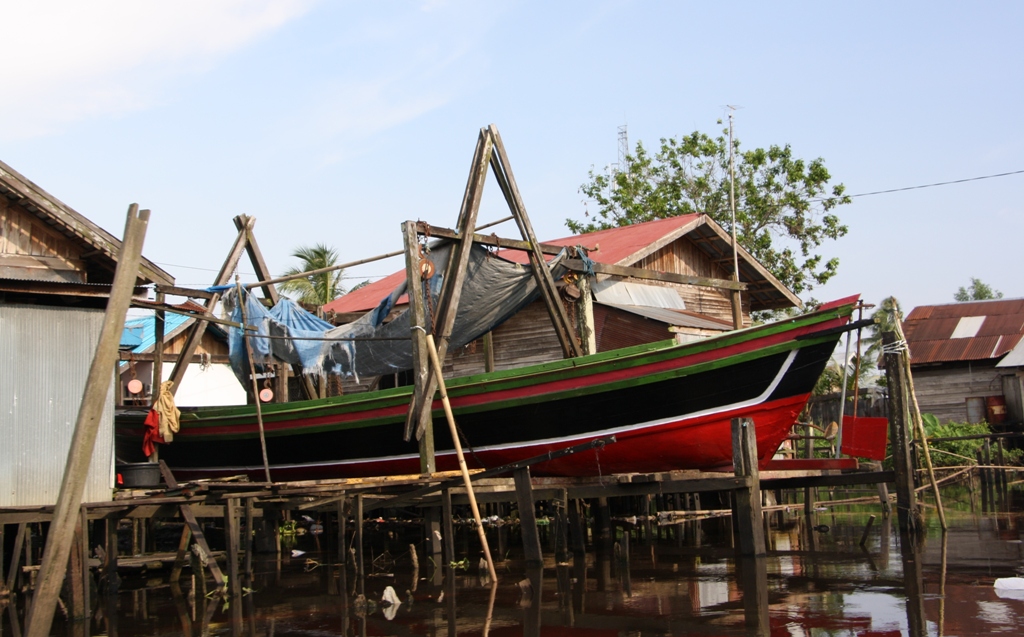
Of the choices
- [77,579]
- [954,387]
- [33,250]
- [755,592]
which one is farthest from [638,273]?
[954,387]

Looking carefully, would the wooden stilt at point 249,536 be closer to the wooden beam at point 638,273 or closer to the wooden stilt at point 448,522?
the wooden stilt at point 448,522

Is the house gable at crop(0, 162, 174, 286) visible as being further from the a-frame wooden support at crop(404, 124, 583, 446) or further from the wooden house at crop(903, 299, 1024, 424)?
the wooden house at crop(903, 299, 1024, 424)

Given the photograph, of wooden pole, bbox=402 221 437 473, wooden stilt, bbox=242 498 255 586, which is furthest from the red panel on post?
wooden stilt, bbox=242 498 255 586

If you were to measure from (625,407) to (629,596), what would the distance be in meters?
3.16

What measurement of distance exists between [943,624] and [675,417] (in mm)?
5020

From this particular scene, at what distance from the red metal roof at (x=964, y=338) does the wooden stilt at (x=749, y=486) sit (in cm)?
2192

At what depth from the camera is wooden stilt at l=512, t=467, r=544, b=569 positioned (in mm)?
11117

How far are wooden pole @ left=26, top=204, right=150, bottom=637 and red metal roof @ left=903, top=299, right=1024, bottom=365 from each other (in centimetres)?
2864

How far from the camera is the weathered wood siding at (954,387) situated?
99.2ft

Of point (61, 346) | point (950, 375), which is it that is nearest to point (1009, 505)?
point (950, 375)

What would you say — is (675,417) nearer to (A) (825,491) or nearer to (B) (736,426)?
(B) (736,426)

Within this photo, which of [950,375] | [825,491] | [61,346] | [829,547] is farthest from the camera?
[950,375]

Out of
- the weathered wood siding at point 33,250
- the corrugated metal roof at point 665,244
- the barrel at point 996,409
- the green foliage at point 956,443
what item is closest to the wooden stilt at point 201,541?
the weathered wood siding at point 33,250

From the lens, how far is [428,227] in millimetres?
12562
